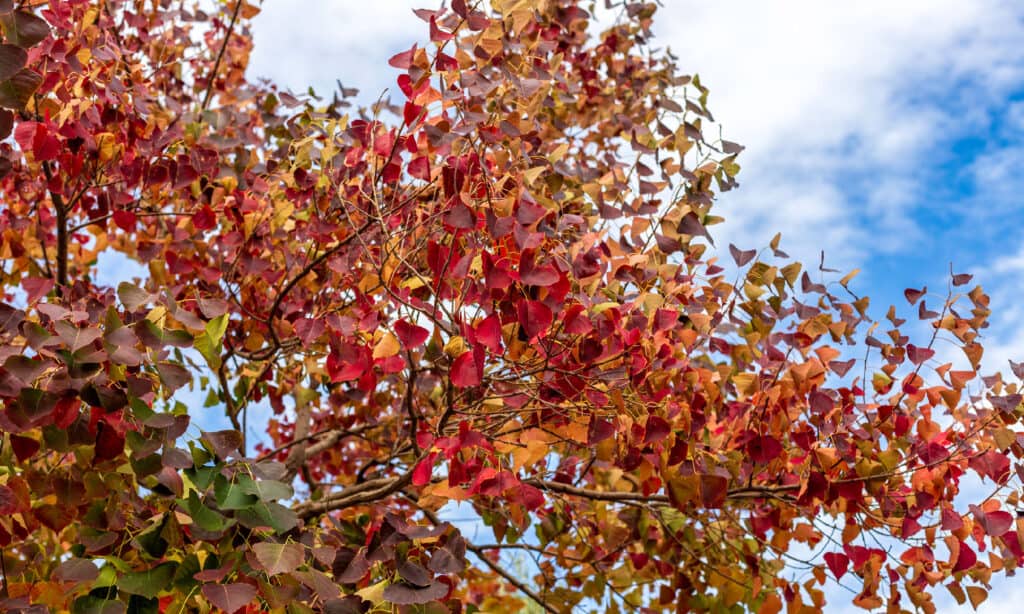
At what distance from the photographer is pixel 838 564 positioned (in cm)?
267

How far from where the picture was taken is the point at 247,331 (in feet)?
13.1

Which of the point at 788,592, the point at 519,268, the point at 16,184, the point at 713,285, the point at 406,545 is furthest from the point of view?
the point at 16,184

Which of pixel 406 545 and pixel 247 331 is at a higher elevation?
pixel 247 331

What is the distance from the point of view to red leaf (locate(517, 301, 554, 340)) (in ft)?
6.51

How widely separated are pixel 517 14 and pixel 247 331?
2175mm

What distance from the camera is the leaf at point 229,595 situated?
1.91 meters

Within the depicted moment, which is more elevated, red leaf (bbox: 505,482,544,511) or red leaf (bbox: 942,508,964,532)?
red leaf (bbox: 942,508,964,532)

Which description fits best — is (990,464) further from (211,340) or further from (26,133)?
(26,133)

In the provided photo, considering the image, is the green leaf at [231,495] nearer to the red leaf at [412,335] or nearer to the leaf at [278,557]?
the leaf at [278,557]

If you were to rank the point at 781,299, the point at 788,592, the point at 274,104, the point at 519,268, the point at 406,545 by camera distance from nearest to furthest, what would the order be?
the point at 519,268 → the point at 406,545 → the point at 781,299 → the point at 788,592 → the point at 274,104

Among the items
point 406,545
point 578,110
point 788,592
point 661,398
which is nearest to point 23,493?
point 406,545

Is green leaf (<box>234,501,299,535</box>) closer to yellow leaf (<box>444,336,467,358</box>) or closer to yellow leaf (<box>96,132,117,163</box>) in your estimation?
yellow leaf (<box>444,336,467,358</box>)

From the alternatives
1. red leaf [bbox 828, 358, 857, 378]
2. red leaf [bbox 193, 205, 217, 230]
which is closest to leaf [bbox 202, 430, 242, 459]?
red leaf [bbox 193, 205, 217, 230]

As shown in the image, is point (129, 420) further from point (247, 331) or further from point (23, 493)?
point (247, 331)
